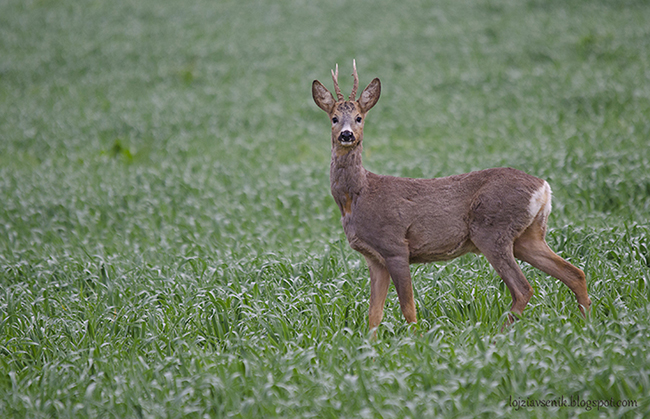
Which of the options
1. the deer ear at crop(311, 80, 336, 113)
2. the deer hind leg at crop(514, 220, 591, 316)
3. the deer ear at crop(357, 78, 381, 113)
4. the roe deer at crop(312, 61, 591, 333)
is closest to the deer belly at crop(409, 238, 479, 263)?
the roe deer at crop(312, 61, 591, 333)

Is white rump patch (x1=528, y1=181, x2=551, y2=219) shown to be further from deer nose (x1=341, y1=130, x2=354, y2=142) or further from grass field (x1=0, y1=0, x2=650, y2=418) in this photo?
deer nose (x1=341, y1=130, x2=354, y2=142)

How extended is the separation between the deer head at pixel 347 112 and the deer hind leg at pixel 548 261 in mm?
1269

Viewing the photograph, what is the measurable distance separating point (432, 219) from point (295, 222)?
4055 mm

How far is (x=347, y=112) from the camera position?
384 cm

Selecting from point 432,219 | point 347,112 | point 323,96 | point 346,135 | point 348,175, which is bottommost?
point 432,219

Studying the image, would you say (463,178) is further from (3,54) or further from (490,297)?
(3,54)

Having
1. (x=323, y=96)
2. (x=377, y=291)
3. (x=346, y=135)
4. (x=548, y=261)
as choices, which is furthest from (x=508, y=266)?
(x=323, y=96)

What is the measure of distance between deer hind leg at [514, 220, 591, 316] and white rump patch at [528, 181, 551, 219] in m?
0.10

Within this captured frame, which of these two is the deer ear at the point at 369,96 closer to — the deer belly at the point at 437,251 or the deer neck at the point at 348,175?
the deer neck at the point at 348,175

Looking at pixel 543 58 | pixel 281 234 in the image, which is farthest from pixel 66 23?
pixel 281 234

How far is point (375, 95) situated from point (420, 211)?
82 centimetres

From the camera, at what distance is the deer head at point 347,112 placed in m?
3.78

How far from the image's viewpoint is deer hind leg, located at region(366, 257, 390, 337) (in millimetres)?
4000

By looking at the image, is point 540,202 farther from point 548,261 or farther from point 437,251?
point 437,251
